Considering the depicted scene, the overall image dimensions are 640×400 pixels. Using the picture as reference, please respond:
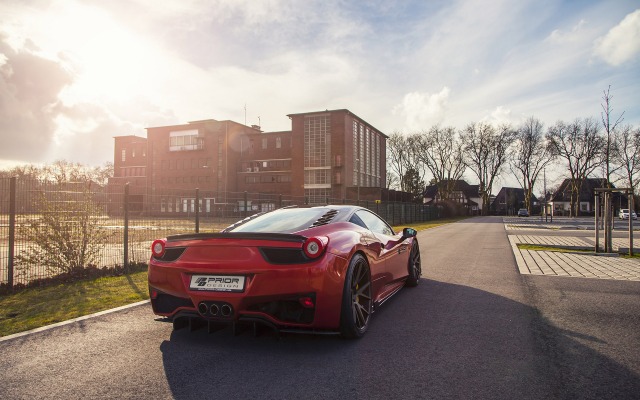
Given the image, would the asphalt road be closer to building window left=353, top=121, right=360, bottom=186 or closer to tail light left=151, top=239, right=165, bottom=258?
tail light left=151, top=239, right=165, bottom=258

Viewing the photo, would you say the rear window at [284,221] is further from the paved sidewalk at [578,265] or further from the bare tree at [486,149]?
the bare tree at [486,149]

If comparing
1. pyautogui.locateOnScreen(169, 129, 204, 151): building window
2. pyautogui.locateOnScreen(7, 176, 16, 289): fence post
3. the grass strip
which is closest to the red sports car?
the grass strip

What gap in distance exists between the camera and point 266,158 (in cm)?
6544

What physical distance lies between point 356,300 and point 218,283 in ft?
4.20

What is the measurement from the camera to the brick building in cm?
5891

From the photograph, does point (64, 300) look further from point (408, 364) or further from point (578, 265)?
point (578, 265)

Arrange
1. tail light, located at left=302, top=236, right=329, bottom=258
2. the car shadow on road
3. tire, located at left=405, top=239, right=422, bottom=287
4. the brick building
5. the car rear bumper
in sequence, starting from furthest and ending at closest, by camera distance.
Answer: the brick building → tire, located at left=405, top=239, right=422, bottom=287 → tail light, located at left=302, top=236, right=329, bottom=258 → the car rear bumper → the car shadow on road

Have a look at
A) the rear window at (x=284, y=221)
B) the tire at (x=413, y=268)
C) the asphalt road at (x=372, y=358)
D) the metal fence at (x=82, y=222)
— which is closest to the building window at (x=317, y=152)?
the metal fence at (x=82, y=222)

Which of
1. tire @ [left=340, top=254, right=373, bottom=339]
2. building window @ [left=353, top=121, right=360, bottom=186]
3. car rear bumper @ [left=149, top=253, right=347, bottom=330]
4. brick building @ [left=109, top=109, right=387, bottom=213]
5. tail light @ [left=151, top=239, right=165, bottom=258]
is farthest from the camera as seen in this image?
building window @ [left=353, top=121, right=360, bottom=186]

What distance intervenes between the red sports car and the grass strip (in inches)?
74.7

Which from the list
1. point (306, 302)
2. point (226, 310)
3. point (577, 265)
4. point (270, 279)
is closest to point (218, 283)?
point (226, 310)

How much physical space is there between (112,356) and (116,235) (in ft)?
16.9

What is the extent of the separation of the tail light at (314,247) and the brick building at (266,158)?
53.4 m

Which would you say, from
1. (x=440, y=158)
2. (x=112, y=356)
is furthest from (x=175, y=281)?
(x=440, y=158)
